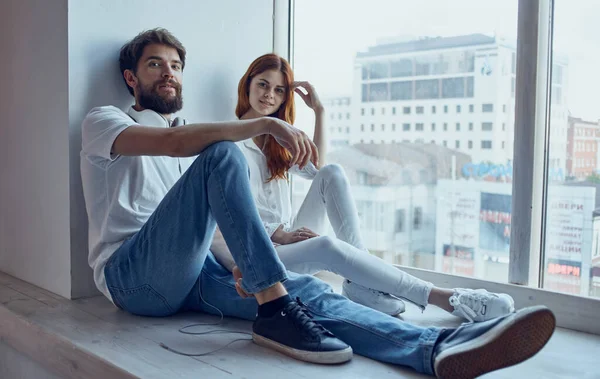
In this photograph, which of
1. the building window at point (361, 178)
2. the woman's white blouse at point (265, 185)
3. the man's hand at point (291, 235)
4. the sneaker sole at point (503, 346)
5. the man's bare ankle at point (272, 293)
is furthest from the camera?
the building window at point (361, 178)

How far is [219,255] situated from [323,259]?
370mm

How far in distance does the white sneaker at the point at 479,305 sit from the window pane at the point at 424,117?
37 centimetres

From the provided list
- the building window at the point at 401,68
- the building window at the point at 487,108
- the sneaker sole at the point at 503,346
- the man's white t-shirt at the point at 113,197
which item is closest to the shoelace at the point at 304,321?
the sneaker sole at the point at 503,346

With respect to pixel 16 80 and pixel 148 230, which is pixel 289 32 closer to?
pixel 16 80

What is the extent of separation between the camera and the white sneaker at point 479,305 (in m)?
1.90

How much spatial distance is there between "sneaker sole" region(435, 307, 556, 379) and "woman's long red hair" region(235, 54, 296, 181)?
1.23m

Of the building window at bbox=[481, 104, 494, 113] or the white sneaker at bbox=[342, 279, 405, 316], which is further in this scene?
the building window at bbox=[481, 104, 494, 113]

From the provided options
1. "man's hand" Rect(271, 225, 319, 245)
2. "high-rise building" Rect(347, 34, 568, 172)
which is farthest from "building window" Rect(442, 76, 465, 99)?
"man's hand" Rect(271, 225, 319, 245)

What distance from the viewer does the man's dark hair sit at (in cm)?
223

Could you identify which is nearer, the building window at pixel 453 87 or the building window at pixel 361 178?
the building window at pixel 453 87

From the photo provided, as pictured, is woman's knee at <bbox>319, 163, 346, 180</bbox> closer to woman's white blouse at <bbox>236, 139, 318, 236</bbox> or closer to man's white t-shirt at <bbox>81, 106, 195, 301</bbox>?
woman's white blouse at <bbox>236, 139, 318, 236</bbox>

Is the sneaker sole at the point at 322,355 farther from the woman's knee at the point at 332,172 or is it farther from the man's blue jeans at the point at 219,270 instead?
the woman's knee at the point at 332,172

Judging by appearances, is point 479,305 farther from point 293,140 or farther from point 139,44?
point 139,44

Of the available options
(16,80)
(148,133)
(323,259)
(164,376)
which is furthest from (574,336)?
(16,80)
